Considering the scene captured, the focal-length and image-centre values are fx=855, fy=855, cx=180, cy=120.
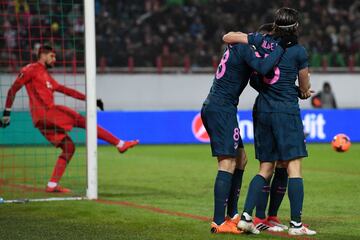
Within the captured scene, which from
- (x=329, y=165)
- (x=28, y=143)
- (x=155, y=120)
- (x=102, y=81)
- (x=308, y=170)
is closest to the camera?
(x=308, y=170)

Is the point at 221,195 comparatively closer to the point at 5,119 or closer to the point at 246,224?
the point at 246,224

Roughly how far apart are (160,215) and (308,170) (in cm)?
644

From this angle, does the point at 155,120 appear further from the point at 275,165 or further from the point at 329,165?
the point at 275,165

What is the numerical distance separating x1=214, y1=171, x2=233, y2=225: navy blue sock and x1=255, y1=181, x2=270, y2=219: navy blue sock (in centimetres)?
33

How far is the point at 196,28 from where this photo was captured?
31.9 metres

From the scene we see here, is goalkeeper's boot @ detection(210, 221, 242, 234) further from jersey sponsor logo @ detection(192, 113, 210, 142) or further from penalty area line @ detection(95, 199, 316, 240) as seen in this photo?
jersey sponsor logo @ detection(192, 113, 210, 142)

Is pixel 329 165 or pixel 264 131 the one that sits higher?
pixel 264 131

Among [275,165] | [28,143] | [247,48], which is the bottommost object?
[28,143]

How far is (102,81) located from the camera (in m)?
29.0

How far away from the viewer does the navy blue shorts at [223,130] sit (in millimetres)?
8344

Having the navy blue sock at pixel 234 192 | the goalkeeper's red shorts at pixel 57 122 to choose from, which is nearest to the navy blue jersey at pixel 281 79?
the navy blue sock at pixel 234 192

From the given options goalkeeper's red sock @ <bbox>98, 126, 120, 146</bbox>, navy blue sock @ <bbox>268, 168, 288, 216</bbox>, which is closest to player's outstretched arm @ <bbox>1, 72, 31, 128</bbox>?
goalkeeper's red sock @ <bbox>98, 126, 120, 146</bbox>

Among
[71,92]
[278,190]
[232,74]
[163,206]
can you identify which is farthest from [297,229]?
[71,92]

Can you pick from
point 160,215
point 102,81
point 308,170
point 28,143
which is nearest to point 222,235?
point 160,215
